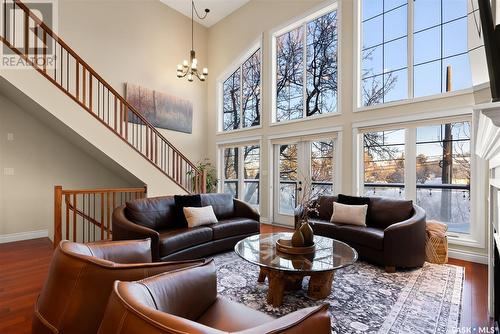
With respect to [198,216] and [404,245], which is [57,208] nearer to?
[198,216]

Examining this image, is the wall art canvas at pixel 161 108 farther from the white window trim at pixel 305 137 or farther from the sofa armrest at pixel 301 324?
the sofa armrest at pixel 301 324

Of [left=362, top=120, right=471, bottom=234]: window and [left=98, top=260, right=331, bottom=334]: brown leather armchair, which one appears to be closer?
[left=98, top=260, right=331, bottom=334]: brown leather armchair

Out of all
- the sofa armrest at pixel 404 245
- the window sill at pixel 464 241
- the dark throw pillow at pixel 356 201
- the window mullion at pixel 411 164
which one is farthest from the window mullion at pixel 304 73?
the window sill at pixel 464 241

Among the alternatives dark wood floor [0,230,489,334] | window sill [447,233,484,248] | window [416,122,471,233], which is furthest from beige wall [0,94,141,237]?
window sill [447,233,484,248]

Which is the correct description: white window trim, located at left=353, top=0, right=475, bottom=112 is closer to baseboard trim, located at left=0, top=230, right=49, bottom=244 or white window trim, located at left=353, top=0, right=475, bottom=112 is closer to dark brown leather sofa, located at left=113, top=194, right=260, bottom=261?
dark brown leather sofa, located at left=113, top=194, right=260, bottom=261

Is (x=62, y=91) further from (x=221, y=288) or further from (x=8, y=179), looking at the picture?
(x=221, y=288)

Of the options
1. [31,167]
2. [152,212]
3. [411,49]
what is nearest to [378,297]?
[152,212]

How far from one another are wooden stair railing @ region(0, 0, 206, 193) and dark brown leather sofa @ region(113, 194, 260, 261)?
1.30m

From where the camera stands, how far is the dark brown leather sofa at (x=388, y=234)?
10.3 ft

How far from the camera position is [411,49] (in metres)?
4.27

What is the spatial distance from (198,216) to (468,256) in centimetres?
376

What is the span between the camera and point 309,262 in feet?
7.88

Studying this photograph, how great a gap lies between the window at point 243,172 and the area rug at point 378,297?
11.0 ft

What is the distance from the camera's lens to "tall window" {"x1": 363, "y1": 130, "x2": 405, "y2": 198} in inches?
172
